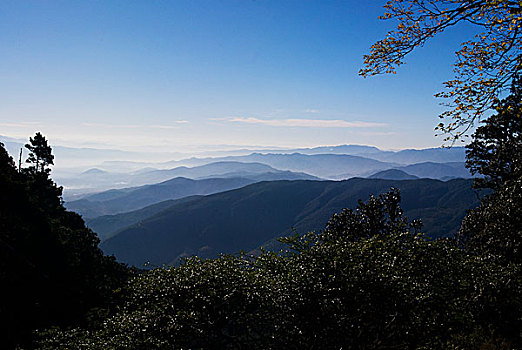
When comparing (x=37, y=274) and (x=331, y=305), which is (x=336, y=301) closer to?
(x=331, y=305)

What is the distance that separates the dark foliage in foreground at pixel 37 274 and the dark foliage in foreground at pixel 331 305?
37.6 feet

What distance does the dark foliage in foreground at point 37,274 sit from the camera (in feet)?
90.9

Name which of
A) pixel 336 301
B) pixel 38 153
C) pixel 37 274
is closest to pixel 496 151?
pixel 336 301

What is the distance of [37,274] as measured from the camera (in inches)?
1359

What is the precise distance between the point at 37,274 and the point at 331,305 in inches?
1321

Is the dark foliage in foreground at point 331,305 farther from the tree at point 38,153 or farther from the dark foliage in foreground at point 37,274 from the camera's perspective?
the tree at point 38,153

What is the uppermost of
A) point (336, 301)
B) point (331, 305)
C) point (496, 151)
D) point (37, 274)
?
point (496, 151)

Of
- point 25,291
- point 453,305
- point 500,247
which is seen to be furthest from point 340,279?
point 25,291

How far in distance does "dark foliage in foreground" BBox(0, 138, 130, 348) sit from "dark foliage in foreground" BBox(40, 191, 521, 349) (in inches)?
451

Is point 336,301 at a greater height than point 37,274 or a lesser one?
greater

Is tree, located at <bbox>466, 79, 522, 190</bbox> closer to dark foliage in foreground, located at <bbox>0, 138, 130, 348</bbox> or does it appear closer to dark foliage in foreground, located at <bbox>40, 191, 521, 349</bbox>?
dark foliage in foreground, located at <bbox>40, 191, 521, 349</bbox>

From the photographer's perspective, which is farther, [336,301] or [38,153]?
[38,153]

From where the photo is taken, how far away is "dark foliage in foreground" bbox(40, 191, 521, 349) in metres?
13.6

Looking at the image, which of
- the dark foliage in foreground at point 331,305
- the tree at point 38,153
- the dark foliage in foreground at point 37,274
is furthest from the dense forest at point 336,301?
the tree at point 38,153
